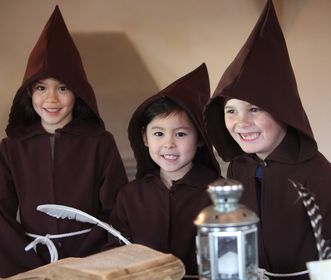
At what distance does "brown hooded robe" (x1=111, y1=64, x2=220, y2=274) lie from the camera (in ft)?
4.23

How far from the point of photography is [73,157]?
1447 mm

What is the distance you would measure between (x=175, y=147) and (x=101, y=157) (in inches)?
9.1

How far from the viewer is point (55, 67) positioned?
4.59 ft

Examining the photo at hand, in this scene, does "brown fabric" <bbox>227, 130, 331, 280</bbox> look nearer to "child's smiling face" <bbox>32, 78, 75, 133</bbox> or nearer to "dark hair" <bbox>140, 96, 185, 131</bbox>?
"dark hair" <bbox>140, 96, 185, 131</bbox>

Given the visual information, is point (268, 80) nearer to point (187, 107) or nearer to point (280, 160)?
point (280, 160)

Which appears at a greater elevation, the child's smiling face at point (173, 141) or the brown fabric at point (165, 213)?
the child's smiling face at point (173, 141)

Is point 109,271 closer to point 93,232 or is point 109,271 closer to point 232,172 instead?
point 232,172

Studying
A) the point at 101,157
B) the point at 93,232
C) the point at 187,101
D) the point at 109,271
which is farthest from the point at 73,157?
the point at 109,271

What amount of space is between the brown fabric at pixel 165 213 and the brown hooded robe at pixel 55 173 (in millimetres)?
100

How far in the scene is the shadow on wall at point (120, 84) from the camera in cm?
174

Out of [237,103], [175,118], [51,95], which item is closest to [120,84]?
[51,95]

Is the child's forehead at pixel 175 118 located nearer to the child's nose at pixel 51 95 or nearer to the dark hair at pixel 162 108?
the dark hair at pixel 162 108

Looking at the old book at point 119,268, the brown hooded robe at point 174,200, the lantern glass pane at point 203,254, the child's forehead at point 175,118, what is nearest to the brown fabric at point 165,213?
the brown hooded robe at point 174,200

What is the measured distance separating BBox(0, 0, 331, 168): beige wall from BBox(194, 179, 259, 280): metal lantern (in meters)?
1.08
